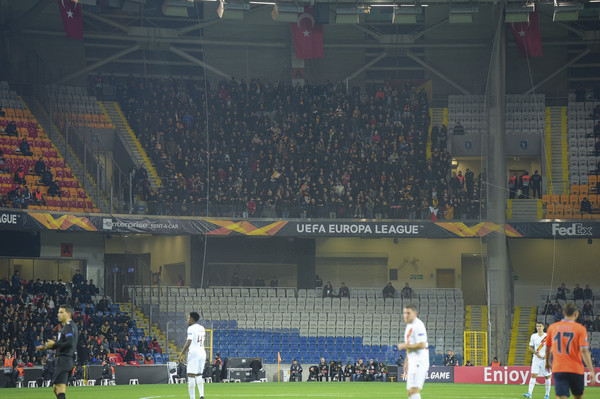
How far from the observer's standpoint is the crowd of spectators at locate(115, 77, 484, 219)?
4828cm

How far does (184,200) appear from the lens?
47.9 meters

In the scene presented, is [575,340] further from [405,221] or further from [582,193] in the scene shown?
[582,193]

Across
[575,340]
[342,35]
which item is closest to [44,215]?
[342,35]

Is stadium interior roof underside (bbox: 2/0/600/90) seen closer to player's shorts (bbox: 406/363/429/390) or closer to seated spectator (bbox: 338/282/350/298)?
seated spectator (bbox: 338/282/350/298)

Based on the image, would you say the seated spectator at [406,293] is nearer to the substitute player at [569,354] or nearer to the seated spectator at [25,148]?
the seated spectator at [25,148]

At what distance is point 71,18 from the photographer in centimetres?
5134

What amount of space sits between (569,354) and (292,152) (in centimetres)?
3676

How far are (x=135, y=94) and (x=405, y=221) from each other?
17.9 m

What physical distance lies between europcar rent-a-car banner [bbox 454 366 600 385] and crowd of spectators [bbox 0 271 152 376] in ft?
47.9

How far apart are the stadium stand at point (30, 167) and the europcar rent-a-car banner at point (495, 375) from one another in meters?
20.5

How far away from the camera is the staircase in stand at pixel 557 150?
171 feet

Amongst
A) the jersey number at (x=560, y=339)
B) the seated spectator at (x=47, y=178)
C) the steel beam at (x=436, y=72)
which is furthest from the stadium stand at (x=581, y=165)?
the jersey number at (x=560, y=339)

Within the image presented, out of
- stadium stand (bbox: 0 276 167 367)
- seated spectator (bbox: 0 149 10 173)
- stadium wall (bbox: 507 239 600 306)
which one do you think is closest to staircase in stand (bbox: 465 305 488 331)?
stadium wall (bbox: 507 239 600 306)

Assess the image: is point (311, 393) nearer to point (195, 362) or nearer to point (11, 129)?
point (195, 362)
